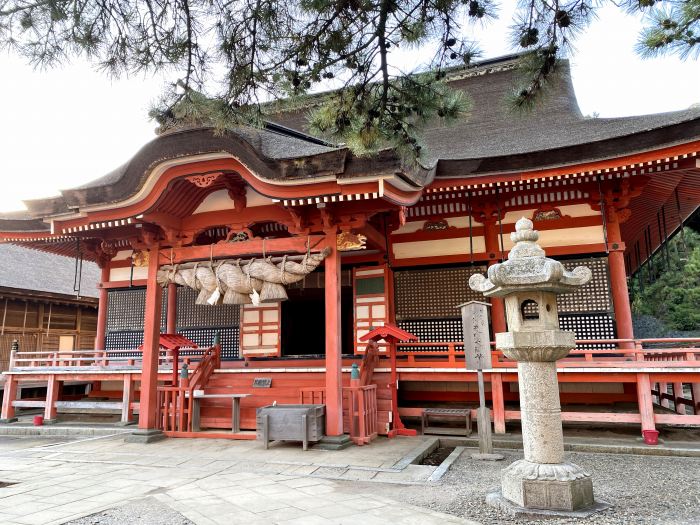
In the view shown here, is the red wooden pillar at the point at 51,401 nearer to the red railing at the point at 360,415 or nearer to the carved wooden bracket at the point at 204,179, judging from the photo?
the carved wooden bracket at the point at 204,179

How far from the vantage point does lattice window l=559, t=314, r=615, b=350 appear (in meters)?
8.85

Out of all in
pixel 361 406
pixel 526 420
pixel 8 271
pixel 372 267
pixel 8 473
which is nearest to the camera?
pixel 526 420

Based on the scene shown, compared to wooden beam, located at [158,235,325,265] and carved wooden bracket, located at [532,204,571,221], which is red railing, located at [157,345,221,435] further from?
carved wooden bracket, located at [532,204,571,221]

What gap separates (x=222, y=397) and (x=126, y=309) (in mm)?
5546

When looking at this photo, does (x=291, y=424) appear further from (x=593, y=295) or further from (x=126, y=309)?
(x=126, y=309)

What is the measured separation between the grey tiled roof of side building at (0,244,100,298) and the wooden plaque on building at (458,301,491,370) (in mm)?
14285

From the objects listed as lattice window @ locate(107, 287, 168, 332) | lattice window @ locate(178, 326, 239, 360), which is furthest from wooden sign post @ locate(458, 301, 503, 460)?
lattice window @ locate(107, 287, 168, 332)

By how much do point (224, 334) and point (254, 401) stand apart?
2.80 meters

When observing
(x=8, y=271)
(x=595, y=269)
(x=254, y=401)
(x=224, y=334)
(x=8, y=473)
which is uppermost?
(x=8, y=271)

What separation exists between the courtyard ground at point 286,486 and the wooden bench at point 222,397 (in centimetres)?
65

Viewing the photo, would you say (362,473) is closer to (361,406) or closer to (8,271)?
(361,406)

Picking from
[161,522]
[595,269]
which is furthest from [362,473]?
[595,269]

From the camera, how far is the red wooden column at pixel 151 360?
8442 millimetres

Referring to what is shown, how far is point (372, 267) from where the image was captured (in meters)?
10.3
